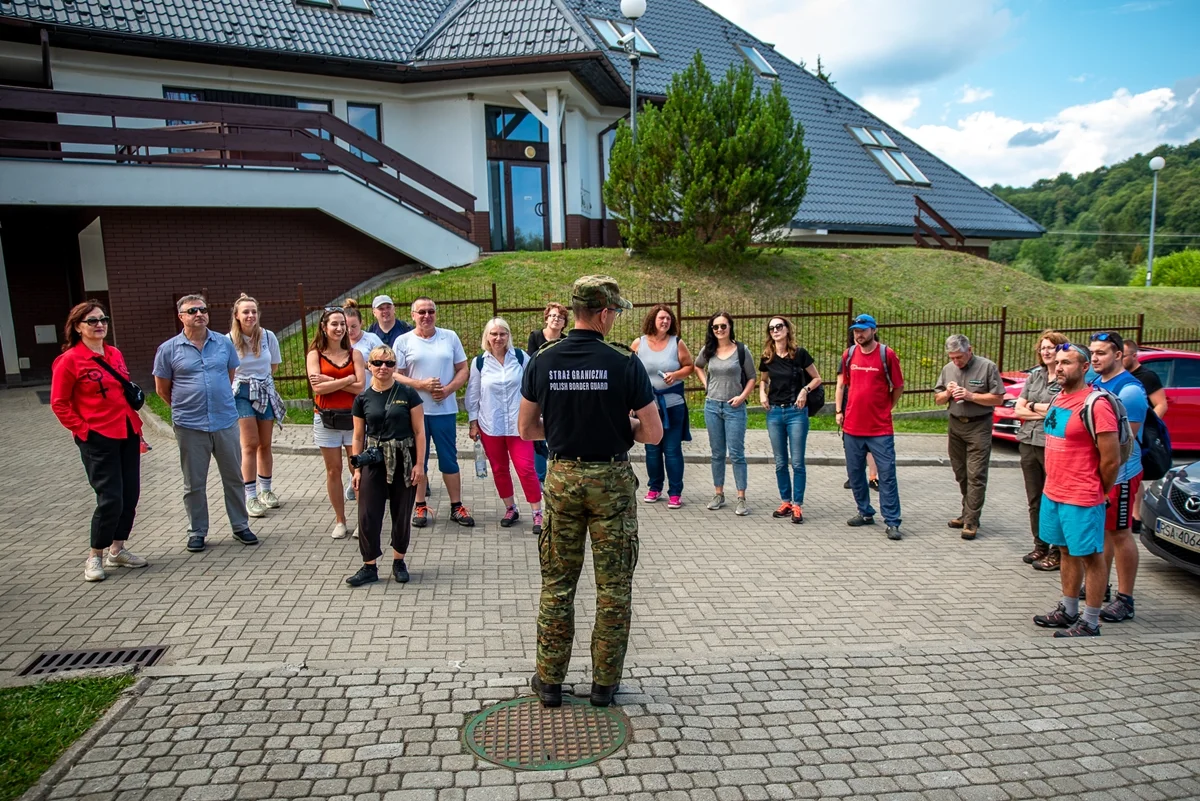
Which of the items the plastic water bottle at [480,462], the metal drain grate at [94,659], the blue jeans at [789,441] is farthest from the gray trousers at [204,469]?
the blue jeans at [789,441]

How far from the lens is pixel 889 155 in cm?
2677

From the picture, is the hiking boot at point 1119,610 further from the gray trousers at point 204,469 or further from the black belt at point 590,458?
the gray trousers at point 204,469

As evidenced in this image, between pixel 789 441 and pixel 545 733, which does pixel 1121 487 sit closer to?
pixel 789 441

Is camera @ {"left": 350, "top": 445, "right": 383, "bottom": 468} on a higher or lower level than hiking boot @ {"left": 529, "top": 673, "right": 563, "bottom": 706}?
higher

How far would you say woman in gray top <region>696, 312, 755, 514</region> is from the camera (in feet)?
25.8

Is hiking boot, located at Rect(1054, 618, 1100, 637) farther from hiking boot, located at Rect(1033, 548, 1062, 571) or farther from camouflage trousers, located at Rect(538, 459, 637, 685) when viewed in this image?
camouflage trousers, located at Rect(538, 459, 637, 685)

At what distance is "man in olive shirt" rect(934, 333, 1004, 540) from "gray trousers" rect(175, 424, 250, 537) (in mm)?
5851

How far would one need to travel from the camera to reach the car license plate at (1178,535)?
6.00 m

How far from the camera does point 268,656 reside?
4.55 m

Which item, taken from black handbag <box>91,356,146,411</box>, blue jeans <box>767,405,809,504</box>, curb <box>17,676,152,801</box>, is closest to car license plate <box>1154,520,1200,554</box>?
blue jeans <box>767,405,809,504</box>

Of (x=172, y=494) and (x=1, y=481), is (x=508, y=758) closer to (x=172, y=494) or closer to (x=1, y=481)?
(x=172, y=494)

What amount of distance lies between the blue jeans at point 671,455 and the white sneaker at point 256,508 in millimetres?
3621

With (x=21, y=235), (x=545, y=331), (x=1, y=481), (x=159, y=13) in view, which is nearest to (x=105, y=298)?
(x=21, y=235)

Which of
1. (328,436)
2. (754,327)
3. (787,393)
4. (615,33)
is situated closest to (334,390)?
(328,436)
